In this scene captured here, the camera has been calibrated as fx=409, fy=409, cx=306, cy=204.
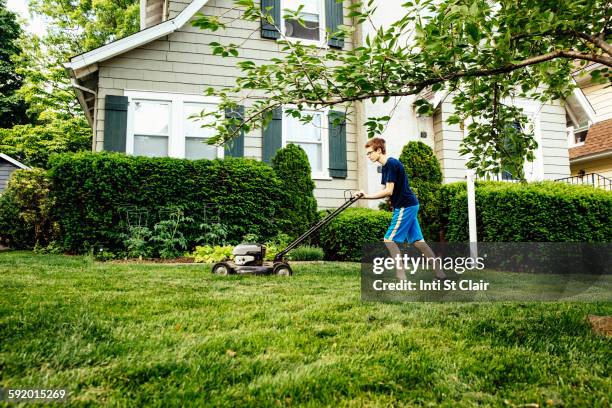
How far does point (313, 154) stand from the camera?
401 inches

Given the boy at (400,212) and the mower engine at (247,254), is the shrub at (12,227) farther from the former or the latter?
the boy at (400,212)

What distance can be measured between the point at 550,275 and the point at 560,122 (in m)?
6.26

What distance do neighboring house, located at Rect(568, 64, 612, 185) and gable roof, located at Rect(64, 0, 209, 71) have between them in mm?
11258

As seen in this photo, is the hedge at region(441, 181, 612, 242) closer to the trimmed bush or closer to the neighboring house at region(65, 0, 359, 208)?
the trimmed bush

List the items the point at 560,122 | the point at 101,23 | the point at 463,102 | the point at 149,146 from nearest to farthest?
the point at 463,102
the point at 149,146
the point at 560,122
the point at 101,23

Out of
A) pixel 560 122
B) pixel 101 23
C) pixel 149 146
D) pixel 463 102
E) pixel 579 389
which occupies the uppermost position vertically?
pixel 101 23

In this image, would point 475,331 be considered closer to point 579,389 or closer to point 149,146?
point 579,389

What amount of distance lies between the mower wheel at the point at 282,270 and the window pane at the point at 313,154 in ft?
15.7

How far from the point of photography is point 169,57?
9445 mm

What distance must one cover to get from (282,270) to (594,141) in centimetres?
1376

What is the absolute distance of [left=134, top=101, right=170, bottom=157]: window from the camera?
9.15 m

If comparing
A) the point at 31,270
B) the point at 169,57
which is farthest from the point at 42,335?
the point at 169,57

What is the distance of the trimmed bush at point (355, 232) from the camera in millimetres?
8484

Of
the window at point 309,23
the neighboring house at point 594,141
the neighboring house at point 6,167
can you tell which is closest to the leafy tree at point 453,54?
the window at point 309,23
